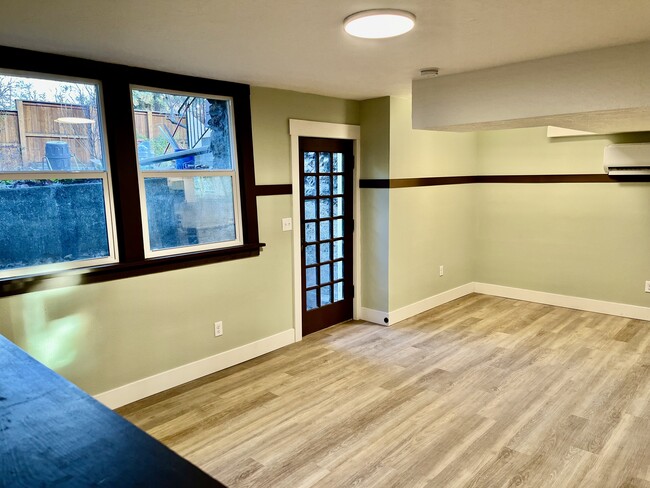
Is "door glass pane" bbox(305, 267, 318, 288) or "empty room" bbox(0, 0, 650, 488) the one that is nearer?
"empty room" bbox(0, 0, 650, 488)

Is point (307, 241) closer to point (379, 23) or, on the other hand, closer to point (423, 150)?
point (423, 150)

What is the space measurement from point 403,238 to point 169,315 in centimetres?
250

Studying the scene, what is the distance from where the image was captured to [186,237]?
11.5 ft

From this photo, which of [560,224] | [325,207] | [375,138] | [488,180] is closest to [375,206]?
[325,207]

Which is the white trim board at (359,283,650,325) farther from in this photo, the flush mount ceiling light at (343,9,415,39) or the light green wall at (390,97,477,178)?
the flush mount ceiling light at (343,9,415,39)

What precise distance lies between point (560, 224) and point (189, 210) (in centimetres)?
401

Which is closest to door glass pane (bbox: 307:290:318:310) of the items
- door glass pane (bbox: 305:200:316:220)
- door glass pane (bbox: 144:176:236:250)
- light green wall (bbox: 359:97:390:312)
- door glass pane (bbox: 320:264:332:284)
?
door glass pane (bbox: 320:264:332:284)

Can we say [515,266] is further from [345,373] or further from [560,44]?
[560,44]

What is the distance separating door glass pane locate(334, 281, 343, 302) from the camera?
189 inches

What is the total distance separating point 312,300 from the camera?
179 inches

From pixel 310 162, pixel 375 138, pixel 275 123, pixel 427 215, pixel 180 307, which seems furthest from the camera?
pixel 427 215

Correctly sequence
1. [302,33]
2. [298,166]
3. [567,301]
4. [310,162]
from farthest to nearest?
[567,301] → [310,162] → [298,166] → [302,33]

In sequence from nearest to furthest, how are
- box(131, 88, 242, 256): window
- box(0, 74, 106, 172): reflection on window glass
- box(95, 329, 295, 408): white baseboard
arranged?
box(0, 74, 106, 172): reflection on window glass < box(95, 329, 295, 408): white baseboard < box(131, 88, 242, 256): window

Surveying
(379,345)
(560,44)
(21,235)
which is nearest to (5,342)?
(21,235)
